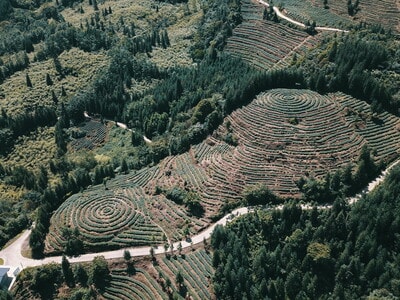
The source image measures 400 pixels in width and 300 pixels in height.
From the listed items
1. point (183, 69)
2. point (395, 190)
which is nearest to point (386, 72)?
point (395, 190)

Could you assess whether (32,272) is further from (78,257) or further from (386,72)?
(386,72)

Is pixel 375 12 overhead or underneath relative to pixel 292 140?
overhead

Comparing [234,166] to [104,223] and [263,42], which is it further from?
[263,42]

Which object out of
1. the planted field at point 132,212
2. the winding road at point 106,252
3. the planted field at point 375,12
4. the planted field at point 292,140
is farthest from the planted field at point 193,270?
the planted field at point 375,12

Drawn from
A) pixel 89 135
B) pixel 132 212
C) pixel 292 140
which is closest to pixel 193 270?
pixel 132 212

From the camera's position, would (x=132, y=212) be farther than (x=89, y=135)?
No

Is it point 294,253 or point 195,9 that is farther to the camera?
point 195,9

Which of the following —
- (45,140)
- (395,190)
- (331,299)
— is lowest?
(45,140)

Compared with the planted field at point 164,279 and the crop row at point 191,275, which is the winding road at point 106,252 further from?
the crop row at point 191,275
